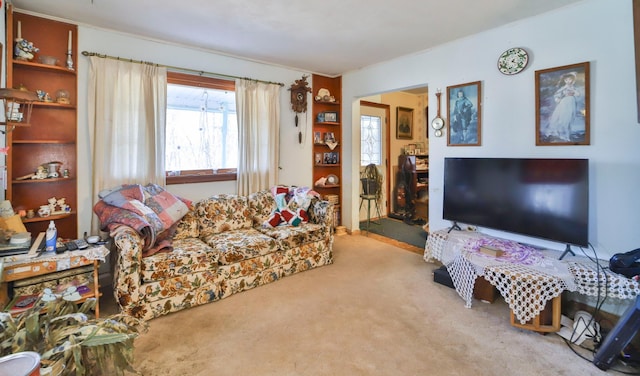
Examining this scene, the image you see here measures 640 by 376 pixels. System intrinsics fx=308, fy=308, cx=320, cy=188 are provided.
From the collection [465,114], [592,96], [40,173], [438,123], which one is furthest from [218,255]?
[592,96]

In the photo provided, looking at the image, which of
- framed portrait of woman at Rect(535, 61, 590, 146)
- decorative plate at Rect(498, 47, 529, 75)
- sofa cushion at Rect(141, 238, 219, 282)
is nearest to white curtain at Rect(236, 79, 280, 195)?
sofa cushion at Rect(141, 238, 219, 282)

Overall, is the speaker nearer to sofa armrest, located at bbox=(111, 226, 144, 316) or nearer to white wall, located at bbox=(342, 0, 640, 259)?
white wall, located at bbox=(342, 0, 640, 259)

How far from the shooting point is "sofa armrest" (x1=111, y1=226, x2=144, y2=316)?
227 cm

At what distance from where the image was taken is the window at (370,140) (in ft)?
18.5

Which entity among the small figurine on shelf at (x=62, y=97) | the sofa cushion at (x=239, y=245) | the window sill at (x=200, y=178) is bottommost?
the sofa cushion at (x=239, y=245)

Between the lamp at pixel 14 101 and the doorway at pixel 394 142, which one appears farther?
the doorway at pixel 394 142

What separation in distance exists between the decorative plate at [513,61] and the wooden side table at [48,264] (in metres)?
3.80

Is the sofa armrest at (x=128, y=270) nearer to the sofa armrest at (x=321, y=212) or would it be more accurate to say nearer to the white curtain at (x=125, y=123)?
the white curtain at (x=125, y=123)

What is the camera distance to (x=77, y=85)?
288 centimetres

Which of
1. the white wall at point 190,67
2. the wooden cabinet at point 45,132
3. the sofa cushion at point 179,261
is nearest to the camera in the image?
the sofa cushion at point 179,261

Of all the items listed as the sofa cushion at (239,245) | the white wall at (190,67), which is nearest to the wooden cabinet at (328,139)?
the white wall at (190,67)

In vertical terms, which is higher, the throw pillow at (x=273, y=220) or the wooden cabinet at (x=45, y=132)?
the wooden cabinet at (x=45, y=132)

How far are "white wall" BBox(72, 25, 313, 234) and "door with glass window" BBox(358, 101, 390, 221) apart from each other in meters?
1.35

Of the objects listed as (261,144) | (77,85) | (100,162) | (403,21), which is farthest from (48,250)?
(403,21)
